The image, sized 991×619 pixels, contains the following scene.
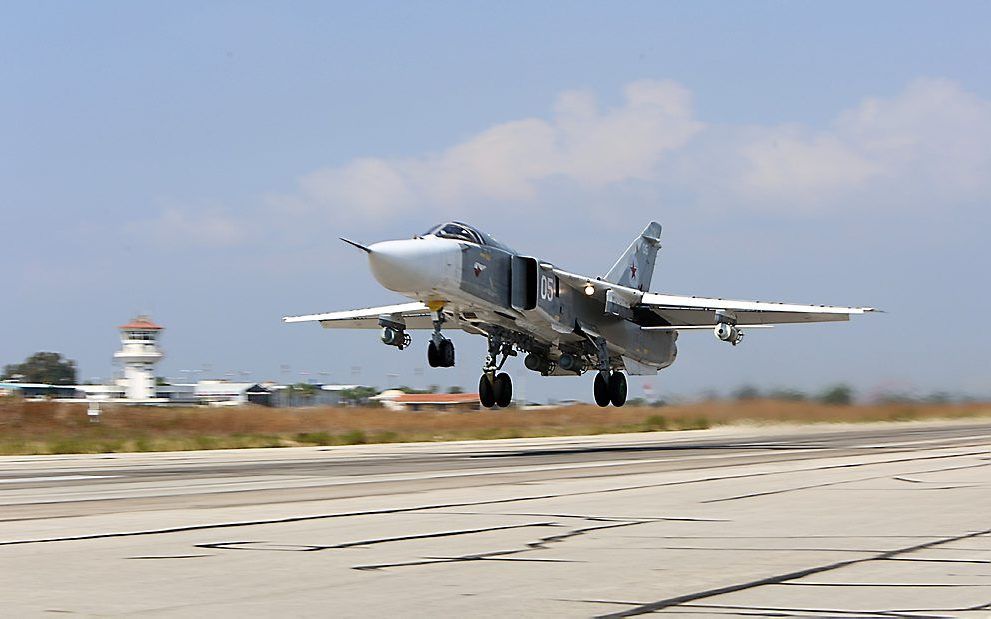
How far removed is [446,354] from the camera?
27906 mm

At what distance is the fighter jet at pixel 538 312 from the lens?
24.8 m

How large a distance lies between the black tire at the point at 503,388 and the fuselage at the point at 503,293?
1.47 meters

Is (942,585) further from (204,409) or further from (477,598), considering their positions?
(204,409)

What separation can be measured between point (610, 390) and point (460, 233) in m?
9.22

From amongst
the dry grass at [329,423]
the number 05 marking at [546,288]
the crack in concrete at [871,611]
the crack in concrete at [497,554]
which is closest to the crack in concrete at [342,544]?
the crack in concrete at [497,554]

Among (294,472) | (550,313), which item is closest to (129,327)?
(550,313)

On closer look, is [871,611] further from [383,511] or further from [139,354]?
[139,354]

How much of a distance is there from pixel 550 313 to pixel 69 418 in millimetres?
18334

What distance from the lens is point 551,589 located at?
6.80m

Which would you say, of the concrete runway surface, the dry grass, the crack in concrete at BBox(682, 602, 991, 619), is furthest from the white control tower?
the crack in concrete at BBox(682, 602, 991, 619)

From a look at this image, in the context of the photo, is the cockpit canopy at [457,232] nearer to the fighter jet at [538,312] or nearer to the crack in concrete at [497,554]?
the fighter jet at [538,312]

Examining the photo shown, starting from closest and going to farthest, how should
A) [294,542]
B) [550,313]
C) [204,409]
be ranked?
[294,542], [550,313], [204,409]

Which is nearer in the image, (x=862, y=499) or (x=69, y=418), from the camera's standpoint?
(x=862, y=499)

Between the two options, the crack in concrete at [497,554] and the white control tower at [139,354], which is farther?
the white control tower at [139,354]
